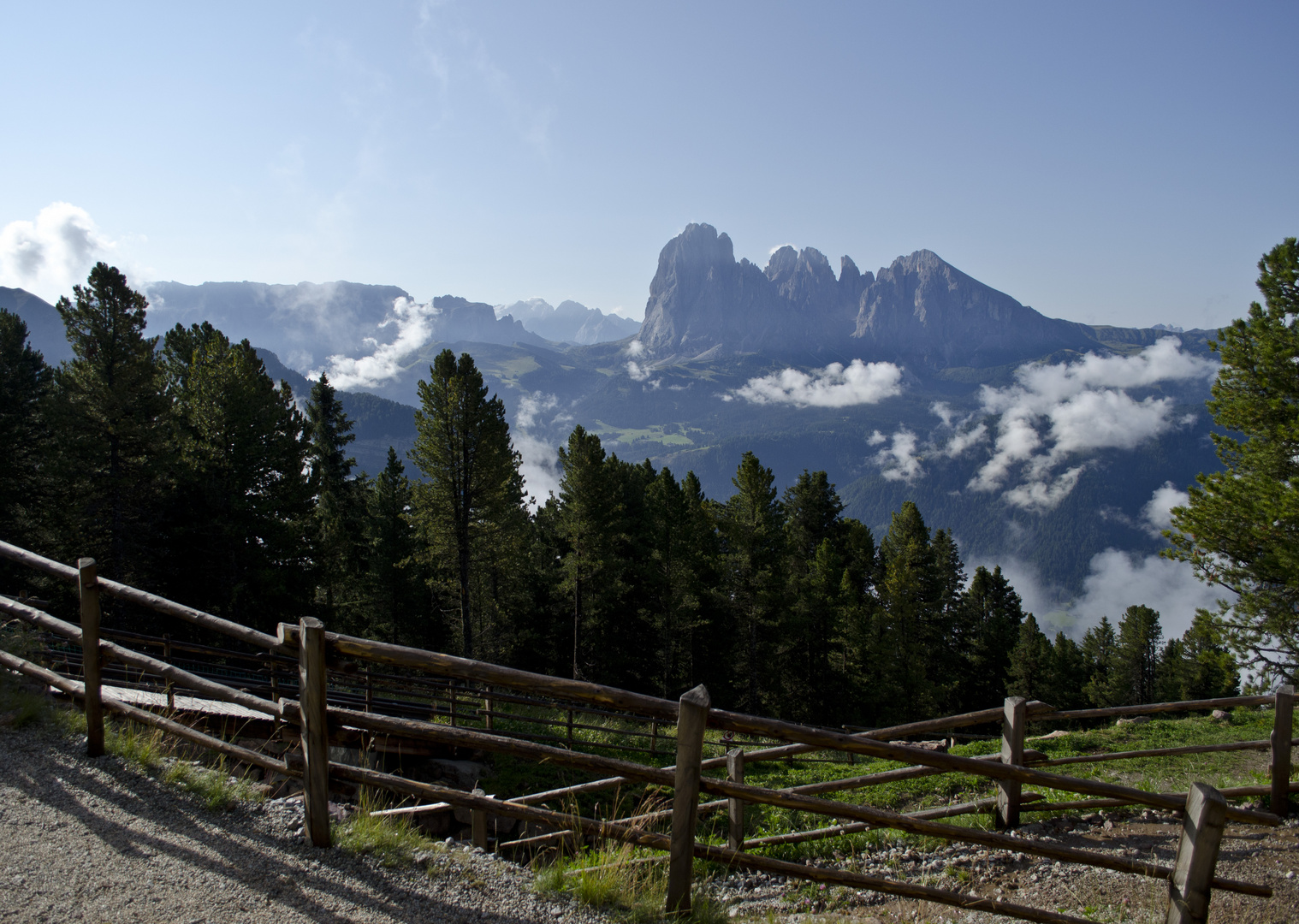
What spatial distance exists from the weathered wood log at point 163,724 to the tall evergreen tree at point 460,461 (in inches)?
734

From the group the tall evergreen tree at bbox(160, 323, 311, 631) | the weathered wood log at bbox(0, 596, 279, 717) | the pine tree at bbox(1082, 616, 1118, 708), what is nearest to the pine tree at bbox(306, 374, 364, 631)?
the tall evergreen tree at bbox(160, 323, 311, 631)

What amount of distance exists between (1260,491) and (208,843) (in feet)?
65.9

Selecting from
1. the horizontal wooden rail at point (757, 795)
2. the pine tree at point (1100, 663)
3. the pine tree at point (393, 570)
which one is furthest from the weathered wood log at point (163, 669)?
the pine tree at point (1100, 663)

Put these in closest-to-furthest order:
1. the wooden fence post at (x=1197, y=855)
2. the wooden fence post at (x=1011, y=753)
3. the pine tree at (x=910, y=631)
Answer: the wooden fence post at (x=1197, y=855), the wooden fence post at (x=1011, y=753), the pine tree at (x=910, y=631)

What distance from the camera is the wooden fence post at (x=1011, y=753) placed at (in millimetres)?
6766

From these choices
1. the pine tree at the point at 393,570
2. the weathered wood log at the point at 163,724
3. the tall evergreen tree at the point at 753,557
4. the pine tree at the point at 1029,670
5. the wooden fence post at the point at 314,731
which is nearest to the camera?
the wooden fence post at the point at 314,731

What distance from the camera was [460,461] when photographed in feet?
82.9

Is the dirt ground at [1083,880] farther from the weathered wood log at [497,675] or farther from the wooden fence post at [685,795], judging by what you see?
the weathered wood log at [497,675]

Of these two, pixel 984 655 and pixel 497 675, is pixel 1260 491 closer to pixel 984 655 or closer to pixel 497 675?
pixel 497 675

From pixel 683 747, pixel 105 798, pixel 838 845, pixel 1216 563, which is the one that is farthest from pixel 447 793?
pixel 1216 563

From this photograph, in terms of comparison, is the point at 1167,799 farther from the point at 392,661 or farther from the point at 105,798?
the point at 105,798

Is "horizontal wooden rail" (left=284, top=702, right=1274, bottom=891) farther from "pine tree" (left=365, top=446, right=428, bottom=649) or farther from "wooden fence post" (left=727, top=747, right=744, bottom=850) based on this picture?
"pine tree" (left=365, top=446, right=428, bottom=649)

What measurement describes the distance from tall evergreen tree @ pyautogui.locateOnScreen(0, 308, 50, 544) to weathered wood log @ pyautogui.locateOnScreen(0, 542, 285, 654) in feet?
73.9

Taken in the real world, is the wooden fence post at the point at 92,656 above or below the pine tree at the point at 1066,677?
above
